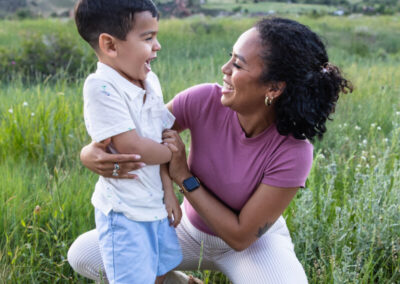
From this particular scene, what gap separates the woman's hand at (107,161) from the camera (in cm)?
178

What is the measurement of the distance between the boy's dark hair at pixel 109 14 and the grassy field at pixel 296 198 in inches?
33.0

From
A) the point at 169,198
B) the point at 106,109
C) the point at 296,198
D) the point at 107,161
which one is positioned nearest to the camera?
the point at 106,109

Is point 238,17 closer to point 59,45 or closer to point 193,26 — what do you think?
point 193,26

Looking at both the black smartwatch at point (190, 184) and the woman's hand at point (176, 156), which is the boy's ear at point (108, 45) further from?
the black smartwatch at point (190, 184)

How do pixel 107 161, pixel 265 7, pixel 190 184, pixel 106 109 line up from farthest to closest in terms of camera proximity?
pixel 265 7, pixel 190 184, pixel 107 161, pixel 106 109

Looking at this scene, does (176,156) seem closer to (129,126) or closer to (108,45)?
(129,126)

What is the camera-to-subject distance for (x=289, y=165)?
6.64 feet

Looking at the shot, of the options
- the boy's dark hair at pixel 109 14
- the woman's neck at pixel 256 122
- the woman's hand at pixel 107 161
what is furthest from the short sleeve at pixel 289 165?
the boy's dark hair at pixel 109 14

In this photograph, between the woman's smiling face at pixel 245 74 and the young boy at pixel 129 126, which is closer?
the young boy at pixel 129 126

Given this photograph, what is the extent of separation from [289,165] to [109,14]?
95 cm

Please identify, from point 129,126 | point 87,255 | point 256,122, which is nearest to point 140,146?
point 129,126

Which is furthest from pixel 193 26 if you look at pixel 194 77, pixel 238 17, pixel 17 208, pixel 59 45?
pixel 17 208

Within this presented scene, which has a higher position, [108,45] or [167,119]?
[108,45]

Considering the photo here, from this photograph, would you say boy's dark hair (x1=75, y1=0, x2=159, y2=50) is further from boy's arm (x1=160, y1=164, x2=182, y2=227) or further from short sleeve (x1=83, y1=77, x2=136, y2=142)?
boy's arm (x1=160, y1=164, x2=182, y2=227)
